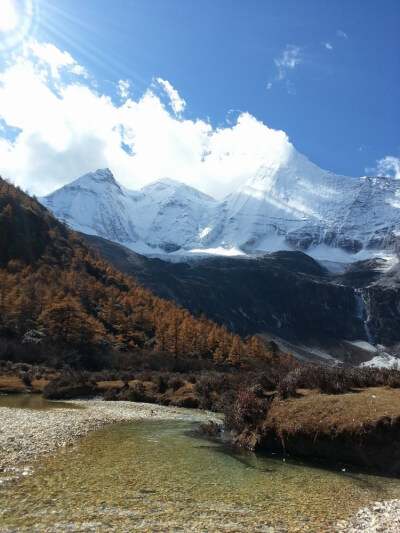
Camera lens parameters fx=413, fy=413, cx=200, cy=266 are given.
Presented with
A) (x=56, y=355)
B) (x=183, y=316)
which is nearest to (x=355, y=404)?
(x=56, y=355)

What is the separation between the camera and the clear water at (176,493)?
10.9 metres

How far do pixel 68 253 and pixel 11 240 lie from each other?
926 inches

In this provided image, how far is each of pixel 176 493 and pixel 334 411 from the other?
30.0 ft

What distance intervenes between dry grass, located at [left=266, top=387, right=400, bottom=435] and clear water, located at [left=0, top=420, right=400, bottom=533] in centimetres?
192

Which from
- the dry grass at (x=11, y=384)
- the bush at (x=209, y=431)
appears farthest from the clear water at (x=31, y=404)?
the bush at (x=209, y=431)

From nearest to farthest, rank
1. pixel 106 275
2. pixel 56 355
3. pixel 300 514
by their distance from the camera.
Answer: pixel 300 514
pixel 56 355
pixel 106 275

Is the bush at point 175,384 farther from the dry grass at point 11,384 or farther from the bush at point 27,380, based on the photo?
the dry grass at point 11,384

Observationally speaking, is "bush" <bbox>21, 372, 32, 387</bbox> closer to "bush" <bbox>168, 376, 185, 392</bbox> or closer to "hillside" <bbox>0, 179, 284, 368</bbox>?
"bush" <bbox>168, 376, 185, 392</bbox>

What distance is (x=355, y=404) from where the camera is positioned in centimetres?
1945

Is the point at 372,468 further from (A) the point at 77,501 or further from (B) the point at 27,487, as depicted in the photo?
(B) the point at 27,487

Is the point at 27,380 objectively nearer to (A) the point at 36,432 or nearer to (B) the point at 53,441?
(A) the point at 36,432

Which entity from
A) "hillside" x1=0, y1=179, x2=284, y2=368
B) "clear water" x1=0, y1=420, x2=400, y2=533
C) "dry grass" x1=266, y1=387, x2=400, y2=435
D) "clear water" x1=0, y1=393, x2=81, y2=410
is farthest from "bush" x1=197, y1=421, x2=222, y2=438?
"hillside" x1=0, y1=179, x2=284, y2=368

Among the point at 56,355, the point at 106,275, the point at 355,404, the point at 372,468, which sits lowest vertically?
the point at 56,355

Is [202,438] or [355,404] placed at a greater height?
[355,404]
